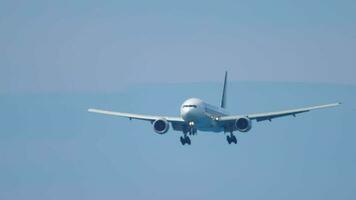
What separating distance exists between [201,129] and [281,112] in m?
10.2

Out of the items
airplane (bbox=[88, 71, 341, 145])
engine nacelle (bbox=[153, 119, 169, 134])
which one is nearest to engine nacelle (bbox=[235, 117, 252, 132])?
airplane (bbox=[88, 71, 341, 145])

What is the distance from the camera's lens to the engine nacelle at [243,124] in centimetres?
14375

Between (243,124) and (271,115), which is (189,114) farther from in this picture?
(271,115)

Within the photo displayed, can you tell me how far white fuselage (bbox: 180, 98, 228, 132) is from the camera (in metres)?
140

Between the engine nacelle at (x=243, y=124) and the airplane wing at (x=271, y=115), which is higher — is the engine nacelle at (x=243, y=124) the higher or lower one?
the lower one

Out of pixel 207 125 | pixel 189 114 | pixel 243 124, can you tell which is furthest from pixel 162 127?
pixel 243 124

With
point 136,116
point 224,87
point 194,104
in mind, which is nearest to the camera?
point 194,104

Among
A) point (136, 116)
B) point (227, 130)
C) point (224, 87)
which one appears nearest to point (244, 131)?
point (227, 130)

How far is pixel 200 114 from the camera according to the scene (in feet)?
459

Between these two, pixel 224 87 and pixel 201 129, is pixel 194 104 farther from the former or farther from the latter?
pixel 224 87

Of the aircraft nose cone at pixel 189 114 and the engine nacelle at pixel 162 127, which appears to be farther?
the engine nacelle at pixel 162 127

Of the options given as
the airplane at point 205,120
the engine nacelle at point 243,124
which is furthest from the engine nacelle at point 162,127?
the engine nacelle at point 243,124

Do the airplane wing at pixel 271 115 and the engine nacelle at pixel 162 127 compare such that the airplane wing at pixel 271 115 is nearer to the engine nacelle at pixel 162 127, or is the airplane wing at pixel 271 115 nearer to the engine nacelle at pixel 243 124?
the engine nacelle at pixel 243 124

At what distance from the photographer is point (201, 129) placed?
472ft
